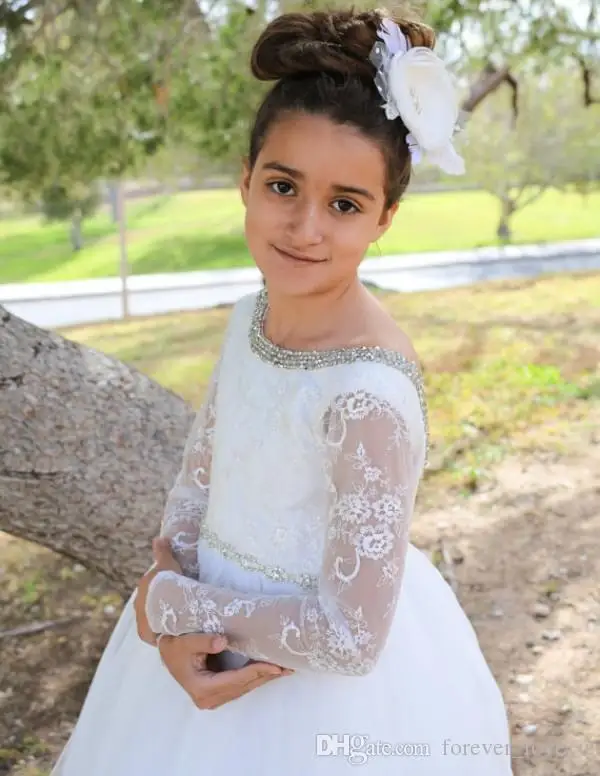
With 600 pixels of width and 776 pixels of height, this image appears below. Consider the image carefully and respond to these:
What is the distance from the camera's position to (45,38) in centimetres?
428

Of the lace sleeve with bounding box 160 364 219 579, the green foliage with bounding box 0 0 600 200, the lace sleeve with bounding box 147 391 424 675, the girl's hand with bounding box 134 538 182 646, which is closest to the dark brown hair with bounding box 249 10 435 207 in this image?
the lace sleeve with bounding box 147 391 424 675

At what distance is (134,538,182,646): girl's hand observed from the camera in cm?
126

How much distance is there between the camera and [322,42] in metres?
1.10

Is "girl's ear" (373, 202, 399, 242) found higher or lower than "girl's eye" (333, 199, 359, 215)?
lower

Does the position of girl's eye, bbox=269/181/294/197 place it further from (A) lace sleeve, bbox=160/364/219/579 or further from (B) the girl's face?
(A) lace sleeve, bbox=160/364/219/579

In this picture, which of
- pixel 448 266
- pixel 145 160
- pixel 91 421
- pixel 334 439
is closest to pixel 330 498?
pixel 334 439

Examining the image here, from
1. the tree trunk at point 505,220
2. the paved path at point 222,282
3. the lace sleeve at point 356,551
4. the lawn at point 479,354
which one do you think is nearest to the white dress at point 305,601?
the lace sleeve at point 356,551

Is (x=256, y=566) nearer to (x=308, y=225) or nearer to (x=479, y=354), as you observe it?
(x=308, y=225)

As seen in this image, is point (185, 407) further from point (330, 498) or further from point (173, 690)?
point (330, 498)

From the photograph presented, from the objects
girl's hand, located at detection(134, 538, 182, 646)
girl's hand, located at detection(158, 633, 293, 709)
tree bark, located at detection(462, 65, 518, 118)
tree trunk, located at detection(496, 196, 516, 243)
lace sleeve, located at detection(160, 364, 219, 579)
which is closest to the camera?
girl's hand, located at detection(158, 633, 293, 709)

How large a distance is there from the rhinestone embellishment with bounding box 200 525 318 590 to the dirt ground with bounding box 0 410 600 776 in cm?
122

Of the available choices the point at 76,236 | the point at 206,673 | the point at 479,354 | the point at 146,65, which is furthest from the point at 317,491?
the point at 76,236

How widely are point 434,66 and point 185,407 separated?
1449mm

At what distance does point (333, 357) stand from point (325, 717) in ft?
Answer: 1.65
